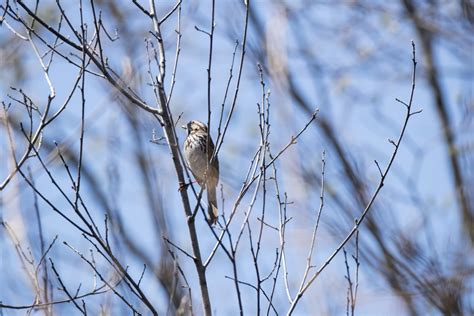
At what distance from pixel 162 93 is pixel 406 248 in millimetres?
2310

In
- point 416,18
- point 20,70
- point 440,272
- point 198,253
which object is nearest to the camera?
point 198,253

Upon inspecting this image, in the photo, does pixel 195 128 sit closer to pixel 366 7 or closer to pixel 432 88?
pixel 366 7

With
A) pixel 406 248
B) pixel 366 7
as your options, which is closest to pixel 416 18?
pixel 366 7

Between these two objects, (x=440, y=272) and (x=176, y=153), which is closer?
(x=176, y=153)

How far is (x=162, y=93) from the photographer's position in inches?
159

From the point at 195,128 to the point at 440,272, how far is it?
7.57 feet

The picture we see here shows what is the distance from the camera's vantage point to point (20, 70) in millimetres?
9875

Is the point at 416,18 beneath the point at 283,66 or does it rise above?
above

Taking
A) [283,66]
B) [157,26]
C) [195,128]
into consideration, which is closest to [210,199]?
[195,128]

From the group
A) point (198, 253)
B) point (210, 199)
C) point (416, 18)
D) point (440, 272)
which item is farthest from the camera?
point (416, 18)

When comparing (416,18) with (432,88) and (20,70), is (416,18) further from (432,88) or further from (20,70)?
(20,70)

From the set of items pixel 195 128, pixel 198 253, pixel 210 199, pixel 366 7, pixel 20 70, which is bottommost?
pixel 198 253

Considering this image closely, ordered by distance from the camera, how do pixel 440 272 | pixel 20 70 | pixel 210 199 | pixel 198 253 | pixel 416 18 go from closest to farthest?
pixel 198 253
pixel 440 272
pixel 210 199
pixel 20 70
pixel 416 18

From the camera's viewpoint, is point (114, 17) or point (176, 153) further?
point (114, 17)
